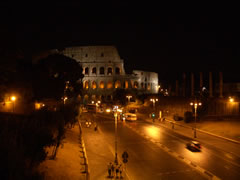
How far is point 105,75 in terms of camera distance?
78875 mm

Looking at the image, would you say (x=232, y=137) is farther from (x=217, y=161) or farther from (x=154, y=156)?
(x=154, y=156)

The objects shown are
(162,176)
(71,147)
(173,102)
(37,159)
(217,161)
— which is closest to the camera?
(37,159)

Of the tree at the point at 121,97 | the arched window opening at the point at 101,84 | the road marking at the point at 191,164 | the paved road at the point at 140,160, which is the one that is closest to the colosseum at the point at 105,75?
the arched window opening at the point at 101,84

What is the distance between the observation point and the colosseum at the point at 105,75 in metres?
78.0

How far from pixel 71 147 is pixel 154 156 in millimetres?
6934

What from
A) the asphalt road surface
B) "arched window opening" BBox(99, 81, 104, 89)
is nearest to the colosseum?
"arched window opening" BBox(99, 81, 104, 89)

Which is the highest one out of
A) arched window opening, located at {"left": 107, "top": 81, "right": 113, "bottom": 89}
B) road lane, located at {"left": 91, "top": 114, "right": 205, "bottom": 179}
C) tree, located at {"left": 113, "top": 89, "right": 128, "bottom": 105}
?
arched window opening, located at {"left": 107, "top": 81, "right": 113, "bottom": 89}

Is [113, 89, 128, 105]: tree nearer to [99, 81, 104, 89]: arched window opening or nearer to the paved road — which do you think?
[99, 81, 104, 89]: arched window opening

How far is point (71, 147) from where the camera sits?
60.6ft

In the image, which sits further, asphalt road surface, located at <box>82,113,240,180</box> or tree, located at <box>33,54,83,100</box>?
tree, located at <box>33,54,83,100</box>

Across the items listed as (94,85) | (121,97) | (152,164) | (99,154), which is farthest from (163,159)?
(94,85)

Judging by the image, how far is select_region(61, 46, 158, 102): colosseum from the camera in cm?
7800

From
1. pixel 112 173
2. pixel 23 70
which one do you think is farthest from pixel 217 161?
pixel 23 70

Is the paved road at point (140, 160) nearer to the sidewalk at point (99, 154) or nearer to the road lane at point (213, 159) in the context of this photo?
the sidewalk at point (99, 154)
